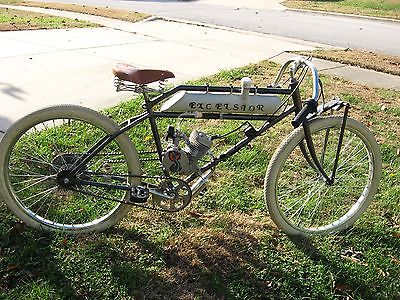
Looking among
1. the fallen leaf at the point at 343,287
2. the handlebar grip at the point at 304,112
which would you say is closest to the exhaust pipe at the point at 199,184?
the handlebar grip at the point at 304,112

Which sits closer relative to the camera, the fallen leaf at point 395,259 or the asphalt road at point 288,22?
the fallen leaf at point 395,259

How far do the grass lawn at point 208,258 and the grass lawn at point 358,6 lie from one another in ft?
47.8

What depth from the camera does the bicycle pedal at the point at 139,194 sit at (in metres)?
2.91

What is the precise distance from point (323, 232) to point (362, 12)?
1518 cm

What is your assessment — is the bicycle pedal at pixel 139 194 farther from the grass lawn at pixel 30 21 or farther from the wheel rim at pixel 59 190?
the grass lawn at pixel 30 21

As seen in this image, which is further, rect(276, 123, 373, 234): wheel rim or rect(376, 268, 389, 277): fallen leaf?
rect(276, 123, 373, 234): wheel rim

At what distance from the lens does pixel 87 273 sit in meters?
2.73

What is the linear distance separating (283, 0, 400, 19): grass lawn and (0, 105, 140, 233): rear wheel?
49.7ft

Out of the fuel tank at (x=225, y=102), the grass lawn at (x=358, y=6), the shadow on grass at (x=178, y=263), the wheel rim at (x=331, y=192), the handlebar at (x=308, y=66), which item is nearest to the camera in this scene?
the shadow on grass at (x=178, y=263)

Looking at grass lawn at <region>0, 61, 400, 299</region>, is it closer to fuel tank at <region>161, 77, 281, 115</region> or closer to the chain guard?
the chain guard

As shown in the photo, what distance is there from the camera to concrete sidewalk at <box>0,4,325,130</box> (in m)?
5.38

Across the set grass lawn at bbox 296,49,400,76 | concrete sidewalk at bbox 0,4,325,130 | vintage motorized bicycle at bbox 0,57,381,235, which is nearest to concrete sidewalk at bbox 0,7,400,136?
concrete sidewalk at bbox 0,4,325,130

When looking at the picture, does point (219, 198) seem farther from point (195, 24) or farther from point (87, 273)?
point (195, 24)

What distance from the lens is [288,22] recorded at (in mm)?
13844
